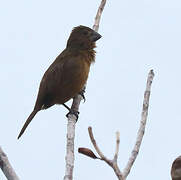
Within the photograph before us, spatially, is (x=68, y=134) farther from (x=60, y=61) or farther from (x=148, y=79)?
(x=60, y=61)

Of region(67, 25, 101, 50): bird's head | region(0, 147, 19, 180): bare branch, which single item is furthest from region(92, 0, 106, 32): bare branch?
region(0, 147, 19, 180): bare branch

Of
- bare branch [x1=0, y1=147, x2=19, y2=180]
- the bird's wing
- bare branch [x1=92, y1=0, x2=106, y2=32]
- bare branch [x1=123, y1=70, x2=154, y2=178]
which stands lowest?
bare branch [x1=0, y1=147, x2=19, y2=180]

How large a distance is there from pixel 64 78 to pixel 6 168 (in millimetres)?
3653

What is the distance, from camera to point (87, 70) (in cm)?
575

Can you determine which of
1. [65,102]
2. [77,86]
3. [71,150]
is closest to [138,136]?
[71,150]

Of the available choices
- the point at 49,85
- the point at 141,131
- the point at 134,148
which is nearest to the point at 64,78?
the point at 49,85

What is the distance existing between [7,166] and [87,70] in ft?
12.2

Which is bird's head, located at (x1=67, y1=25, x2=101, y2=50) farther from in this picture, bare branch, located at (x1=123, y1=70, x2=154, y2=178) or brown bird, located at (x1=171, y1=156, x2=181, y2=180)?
brown bird, located at (x1=171, y1=156, x2=181, y2=180)

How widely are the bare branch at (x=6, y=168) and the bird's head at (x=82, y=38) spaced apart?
3.88 m

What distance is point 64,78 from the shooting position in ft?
18.7

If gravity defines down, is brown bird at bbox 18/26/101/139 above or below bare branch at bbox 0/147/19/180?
above

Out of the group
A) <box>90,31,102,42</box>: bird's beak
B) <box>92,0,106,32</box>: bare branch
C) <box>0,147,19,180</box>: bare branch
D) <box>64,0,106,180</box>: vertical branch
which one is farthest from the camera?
<box>90,31,102,42</box>: bird's beak

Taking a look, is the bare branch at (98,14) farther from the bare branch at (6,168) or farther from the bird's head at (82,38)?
the bare branch at (6,168)

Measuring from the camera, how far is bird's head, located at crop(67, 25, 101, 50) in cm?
601
